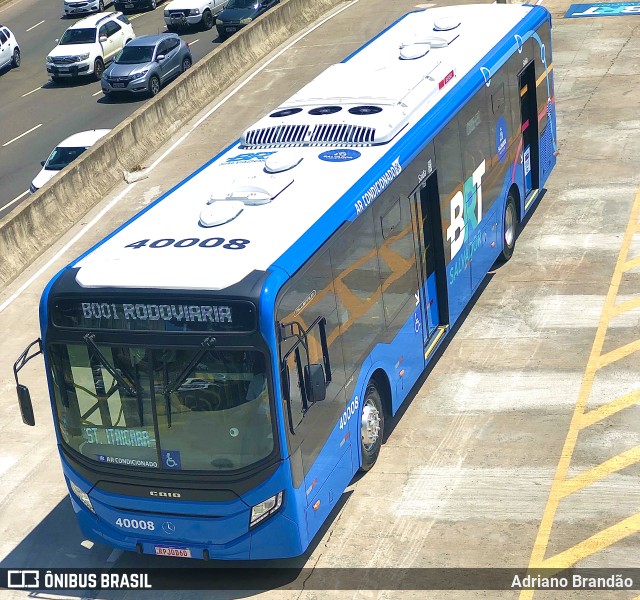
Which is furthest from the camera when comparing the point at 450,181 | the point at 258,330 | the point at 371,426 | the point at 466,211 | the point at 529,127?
the point at 529,127

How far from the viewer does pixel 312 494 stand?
1047 centimetres

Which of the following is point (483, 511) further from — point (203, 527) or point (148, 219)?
point (148, 219)

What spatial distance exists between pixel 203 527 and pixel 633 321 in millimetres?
A: 7226

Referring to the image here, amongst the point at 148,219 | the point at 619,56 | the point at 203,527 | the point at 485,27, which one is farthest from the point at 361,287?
the point at 619,56

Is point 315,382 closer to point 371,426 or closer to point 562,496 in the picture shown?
point 371,426

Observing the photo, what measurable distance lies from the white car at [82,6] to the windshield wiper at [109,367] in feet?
125

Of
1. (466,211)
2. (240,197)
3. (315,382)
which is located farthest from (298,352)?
(466,211)

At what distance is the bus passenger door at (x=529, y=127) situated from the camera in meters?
17.4

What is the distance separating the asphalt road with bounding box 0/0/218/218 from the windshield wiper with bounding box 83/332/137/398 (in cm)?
1605

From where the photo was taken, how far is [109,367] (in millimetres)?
9906

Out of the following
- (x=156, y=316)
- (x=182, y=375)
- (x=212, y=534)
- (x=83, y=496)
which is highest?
(x=156, y=316)

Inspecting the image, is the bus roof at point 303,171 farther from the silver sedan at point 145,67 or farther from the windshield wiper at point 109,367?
the silver sedan at point 145,67

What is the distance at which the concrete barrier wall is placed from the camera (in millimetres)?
20062

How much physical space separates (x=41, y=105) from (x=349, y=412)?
25597 mm
